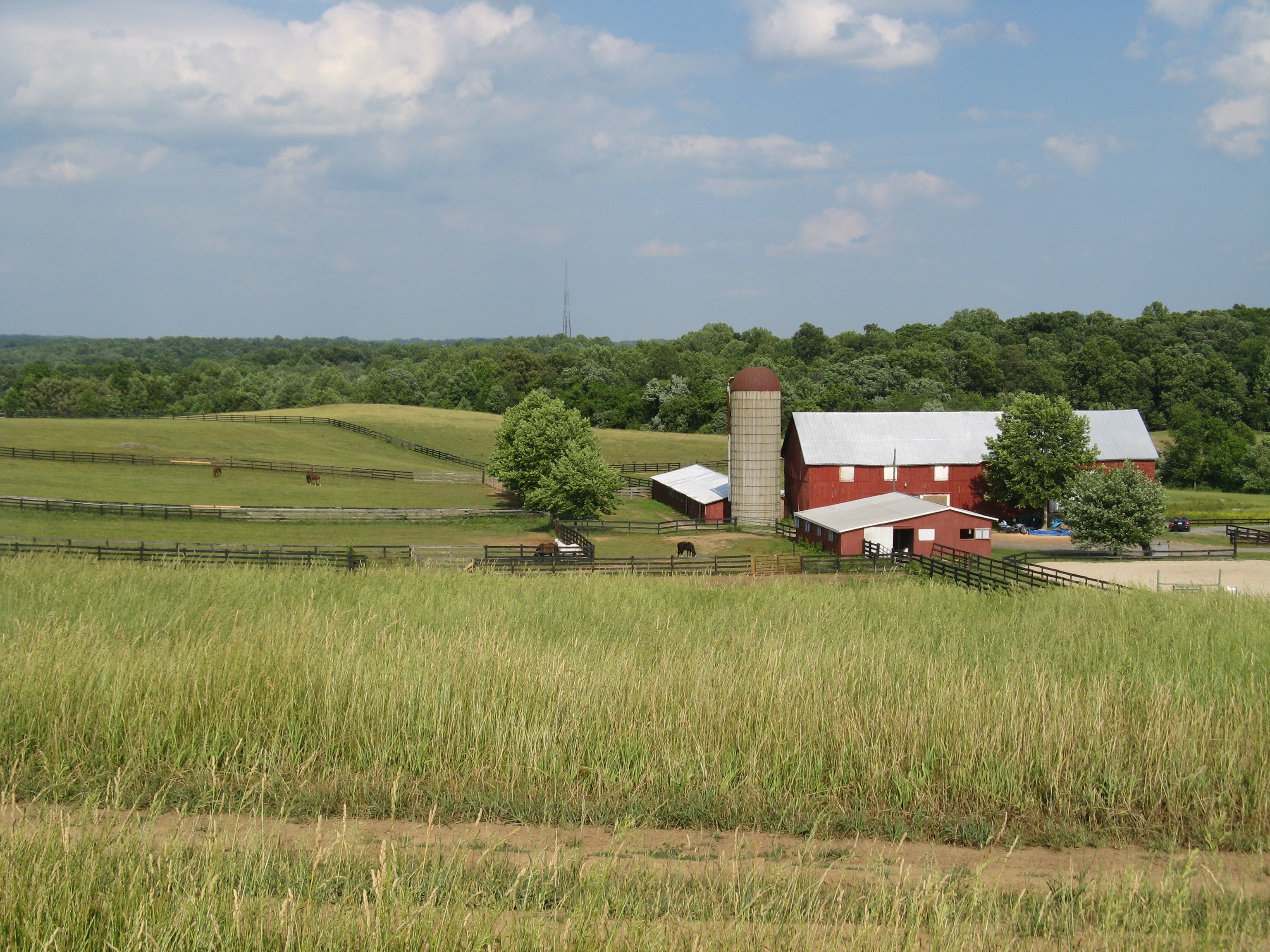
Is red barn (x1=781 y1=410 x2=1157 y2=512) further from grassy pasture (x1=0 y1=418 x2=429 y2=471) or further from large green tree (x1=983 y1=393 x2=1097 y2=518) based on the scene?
grassy pasture (x1=0 y1=418 x2=429 y2=471)

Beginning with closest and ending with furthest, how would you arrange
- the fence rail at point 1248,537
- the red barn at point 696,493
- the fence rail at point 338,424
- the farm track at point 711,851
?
the farm track at point 711,851 → the fence rail at point 1248,537 → the red barn at point 696,493 → the fence rail at point 338,424

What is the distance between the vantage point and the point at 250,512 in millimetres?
47219

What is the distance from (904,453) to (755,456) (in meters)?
7.74

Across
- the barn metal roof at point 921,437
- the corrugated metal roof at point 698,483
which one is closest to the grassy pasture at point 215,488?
the corrugated metal roof at point 698,483

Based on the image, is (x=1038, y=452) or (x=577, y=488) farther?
(x=1038, y=452)

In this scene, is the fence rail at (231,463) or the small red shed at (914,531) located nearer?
the small red shed at (914,531)

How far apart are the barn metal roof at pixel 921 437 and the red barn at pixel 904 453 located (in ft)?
0.14

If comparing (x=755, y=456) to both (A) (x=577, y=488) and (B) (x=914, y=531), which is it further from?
(B) (x=914, y=531)

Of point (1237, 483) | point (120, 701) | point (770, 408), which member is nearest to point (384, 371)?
point (770, 408)

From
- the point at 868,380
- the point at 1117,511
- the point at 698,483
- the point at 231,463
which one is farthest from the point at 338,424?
the point at 1117,511

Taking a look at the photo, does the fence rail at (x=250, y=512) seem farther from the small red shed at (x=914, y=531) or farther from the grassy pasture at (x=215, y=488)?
the small red shed at (x=914, y=531)

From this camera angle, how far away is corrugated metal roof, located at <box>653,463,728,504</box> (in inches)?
2096

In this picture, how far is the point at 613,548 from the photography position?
1686 inches

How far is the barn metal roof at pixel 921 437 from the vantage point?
4956 cm
